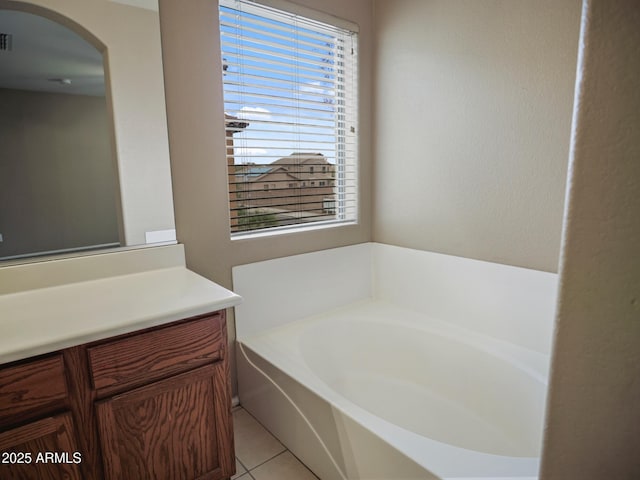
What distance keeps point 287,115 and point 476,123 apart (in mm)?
980

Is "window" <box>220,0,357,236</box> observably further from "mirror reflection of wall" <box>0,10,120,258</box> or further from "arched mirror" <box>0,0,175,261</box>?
"mirror reflection of wall" <box>0,10,120,258</box>

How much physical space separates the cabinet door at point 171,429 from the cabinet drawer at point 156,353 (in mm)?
39

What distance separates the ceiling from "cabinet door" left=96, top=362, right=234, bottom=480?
3.80ft

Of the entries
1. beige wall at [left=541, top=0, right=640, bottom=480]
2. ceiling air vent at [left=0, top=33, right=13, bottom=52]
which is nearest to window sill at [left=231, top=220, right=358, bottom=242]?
ceiling air vent at [left=0, top=33, right=13, bottom=52]

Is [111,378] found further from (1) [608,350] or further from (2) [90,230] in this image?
(1) [608,350]

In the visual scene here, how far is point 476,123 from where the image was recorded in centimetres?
185

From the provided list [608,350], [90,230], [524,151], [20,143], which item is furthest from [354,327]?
[608,350]

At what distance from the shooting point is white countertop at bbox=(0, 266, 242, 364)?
3.36 ft

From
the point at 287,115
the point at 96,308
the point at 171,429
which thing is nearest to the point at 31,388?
the point at 96,308

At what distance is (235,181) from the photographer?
195 cm

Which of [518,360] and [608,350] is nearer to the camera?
[608,350]

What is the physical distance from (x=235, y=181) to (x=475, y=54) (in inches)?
52.2

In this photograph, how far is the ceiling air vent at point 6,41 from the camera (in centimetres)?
131

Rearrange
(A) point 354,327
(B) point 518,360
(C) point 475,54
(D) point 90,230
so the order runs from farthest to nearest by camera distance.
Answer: (A) point 354,327, (C) point 475,54, (B) point 518,360, (D) point 90,230
